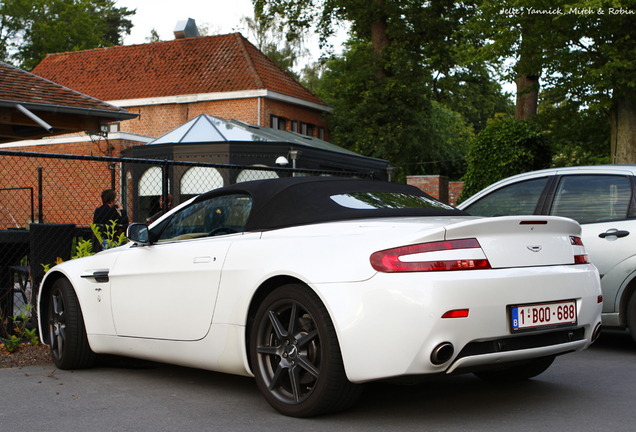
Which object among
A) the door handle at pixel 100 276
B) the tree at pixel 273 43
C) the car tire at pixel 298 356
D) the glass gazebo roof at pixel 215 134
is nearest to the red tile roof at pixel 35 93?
the door handle at pixel 100 276

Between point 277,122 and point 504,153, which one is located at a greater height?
point 277,122

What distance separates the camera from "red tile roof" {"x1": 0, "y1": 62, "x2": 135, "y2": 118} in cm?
993

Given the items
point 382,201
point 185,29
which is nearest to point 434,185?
point 382,201

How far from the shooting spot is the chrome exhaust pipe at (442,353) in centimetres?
351

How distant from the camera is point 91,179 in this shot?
30.4m

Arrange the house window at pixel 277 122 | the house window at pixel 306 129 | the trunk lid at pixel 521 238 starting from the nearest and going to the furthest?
the trunk lid at pixel 521 238
the house window at pixel 277 122
the house window at pixel 306 129

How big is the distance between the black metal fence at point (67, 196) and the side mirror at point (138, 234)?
5.60ft

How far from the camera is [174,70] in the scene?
35656 mm

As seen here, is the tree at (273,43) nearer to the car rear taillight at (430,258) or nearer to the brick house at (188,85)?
the brick house at (188,85)

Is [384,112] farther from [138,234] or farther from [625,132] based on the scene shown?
[138,234]

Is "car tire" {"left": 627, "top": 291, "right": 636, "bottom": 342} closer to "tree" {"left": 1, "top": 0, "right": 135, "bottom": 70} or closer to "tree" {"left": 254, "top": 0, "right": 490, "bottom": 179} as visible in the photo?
"tree" {"left": 254, "top": 0, "right": 490, "bottom": 179}

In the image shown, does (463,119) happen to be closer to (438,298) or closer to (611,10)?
(611,10)

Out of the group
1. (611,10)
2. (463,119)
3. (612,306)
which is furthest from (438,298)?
(463,119)

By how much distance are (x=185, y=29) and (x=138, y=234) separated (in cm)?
3564
